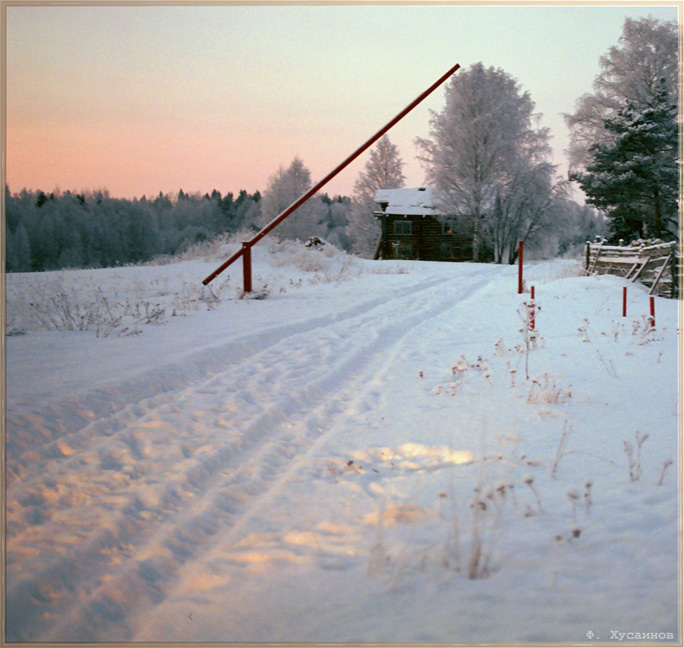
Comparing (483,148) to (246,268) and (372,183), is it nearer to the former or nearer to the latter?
(372,183)

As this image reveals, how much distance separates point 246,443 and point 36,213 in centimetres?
5429

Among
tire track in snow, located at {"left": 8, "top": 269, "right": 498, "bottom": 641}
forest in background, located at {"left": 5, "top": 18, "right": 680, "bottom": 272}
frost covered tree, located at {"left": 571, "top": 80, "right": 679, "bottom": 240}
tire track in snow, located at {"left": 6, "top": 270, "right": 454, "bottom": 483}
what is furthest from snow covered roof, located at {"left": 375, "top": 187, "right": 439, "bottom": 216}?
tire track in snow, located at {"left": 6, "top": 270, "right": 454, "bottom": 483}

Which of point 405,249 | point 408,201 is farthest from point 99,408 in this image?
point 408,201

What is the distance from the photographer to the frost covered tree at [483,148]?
101 feet

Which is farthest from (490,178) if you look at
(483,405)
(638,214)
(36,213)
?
(36,213)

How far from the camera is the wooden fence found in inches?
524

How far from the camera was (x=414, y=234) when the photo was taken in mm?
38500

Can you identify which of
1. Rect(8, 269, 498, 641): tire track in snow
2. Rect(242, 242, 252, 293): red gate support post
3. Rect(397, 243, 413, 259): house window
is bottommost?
Rect(8, 269, 498, 641): tire track in snow

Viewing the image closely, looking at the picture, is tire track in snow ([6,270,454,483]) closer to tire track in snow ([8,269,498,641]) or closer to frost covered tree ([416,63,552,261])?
tire track in snow ([8,269,498,641])

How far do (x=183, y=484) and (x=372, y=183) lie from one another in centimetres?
4465

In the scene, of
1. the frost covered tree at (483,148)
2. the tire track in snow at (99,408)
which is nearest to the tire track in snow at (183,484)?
the tire track in snow at (99,408)

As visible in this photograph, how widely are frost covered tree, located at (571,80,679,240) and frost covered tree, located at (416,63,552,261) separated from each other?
400 inches

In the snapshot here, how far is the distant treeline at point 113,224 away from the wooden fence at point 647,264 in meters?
28.0

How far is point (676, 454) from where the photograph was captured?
3.52 meters
